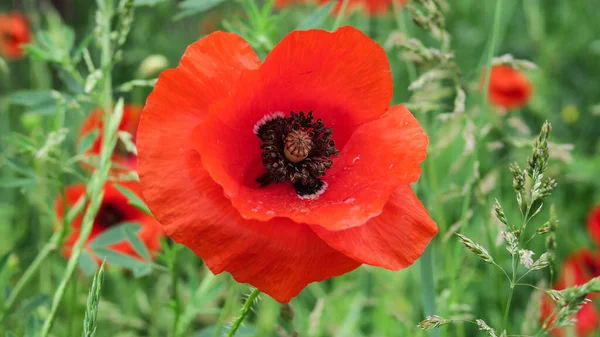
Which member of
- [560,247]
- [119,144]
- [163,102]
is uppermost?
[163,102]

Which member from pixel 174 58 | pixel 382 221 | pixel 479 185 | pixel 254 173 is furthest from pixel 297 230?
pixel 174 58

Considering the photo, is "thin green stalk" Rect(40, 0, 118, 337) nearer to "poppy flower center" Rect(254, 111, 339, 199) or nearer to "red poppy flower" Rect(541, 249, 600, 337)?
"poppy flower center" Rect(254, 111, 339, 199)

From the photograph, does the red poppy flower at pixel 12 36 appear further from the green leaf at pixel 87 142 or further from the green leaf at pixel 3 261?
the green leaf at pixel 3 261

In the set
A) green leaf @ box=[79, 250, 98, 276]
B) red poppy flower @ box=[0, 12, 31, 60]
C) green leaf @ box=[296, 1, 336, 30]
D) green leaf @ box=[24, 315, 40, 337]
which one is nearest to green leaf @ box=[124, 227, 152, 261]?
green leaf @ box=[79, 250, 98, 276]

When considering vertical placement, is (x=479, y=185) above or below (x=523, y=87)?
above

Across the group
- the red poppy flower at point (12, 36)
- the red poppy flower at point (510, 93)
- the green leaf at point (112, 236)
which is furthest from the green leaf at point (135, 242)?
the red poppy flower at point (12, 36)

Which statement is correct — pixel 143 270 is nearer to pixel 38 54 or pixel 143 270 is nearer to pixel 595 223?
pixel 38 54

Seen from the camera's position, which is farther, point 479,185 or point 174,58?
point 174,58

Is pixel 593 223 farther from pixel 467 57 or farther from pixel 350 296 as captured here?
pixel 467 57
